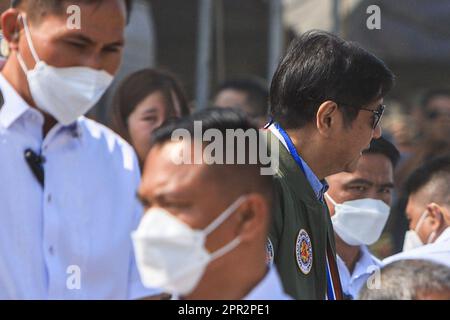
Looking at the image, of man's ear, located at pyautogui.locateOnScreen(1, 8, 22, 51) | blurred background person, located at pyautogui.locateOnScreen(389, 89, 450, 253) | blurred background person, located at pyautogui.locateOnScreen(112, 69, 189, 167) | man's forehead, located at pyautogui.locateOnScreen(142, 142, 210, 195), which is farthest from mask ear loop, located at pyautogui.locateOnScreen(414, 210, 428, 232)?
man's ear, located at pyautogui.locateOnScreen(1, 8, 22, 51)

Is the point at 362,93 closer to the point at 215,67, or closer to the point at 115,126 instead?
the point at 115,126

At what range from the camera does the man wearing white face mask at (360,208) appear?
4543mm

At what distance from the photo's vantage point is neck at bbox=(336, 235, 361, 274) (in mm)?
4645

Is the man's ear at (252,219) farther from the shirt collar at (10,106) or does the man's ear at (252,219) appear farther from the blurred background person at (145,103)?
the blurred background person at (145,103)

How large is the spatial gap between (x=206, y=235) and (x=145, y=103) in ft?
7.26

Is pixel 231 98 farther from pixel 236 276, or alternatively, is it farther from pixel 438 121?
pixel 236 276

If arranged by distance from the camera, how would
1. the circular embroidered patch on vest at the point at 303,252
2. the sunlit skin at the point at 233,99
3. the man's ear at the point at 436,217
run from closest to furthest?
the circular embroidered patch on vest at the point at 303,252, the man's ear at the point at 436,217, the sunlit skin at the point at 233,99

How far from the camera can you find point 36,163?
3037 millimetres

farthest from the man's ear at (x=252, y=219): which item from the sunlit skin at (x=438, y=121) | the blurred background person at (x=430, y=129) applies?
the sunlit skin at (x=438, y=121)

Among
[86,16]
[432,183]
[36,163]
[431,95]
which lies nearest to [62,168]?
[36,163]

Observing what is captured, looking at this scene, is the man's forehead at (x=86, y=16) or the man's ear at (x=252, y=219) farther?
the man's forehead at (x=86, y=16)

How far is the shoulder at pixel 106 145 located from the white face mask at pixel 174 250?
484 mm

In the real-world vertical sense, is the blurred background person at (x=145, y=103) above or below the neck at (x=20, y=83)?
Result: below
